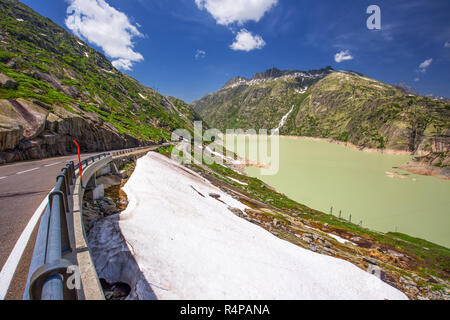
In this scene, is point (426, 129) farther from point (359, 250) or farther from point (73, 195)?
point (73, 195)

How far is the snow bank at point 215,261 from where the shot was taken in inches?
290

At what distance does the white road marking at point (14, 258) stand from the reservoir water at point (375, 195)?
42.4 metres

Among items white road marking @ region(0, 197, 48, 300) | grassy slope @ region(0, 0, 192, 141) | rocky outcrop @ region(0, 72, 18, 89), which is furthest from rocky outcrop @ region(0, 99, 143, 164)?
white road marking @ region(0, 197, 48, 300)

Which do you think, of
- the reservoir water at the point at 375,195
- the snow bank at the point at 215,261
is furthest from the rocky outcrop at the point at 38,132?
the reservoir water at the point at 375,195

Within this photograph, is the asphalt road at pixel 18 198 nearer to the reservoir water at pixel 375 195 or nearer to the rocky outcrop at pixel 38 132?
the rocky outcrop at pixel 38 132

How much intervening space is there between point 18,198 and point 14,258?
5.29 meters

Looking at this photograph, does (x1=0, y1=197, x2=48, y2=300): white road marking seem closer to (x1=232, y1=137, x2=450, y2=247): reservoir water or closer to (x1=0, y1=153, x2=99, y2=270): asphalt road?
(x1=0, y1=153, x2=99, y2=270): asphalt road

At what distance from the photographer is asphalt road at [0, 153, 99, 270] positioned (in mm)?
5379

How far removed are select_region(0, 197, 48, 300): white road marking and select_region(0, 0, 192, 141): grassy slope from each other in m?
22.3

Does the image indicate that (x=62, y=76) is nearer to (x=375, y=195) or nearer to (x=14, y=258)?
(x=14, y=258)

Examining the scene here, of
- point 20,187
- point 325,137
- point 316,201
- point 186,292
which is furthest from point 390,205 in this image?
point 325,137

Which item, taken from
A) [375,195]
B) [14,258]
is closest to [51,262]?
[14,258]

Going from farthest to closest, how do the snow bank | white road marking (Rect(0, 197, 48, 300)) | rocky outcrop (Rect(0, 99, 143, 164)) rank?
1. rocky outcrop (Rect(0, 99, 143, 164))
2. the snow bank
3. white road marking (Rect(0, 197, 48, 300))

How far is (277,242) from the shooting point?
14477 millimetres
